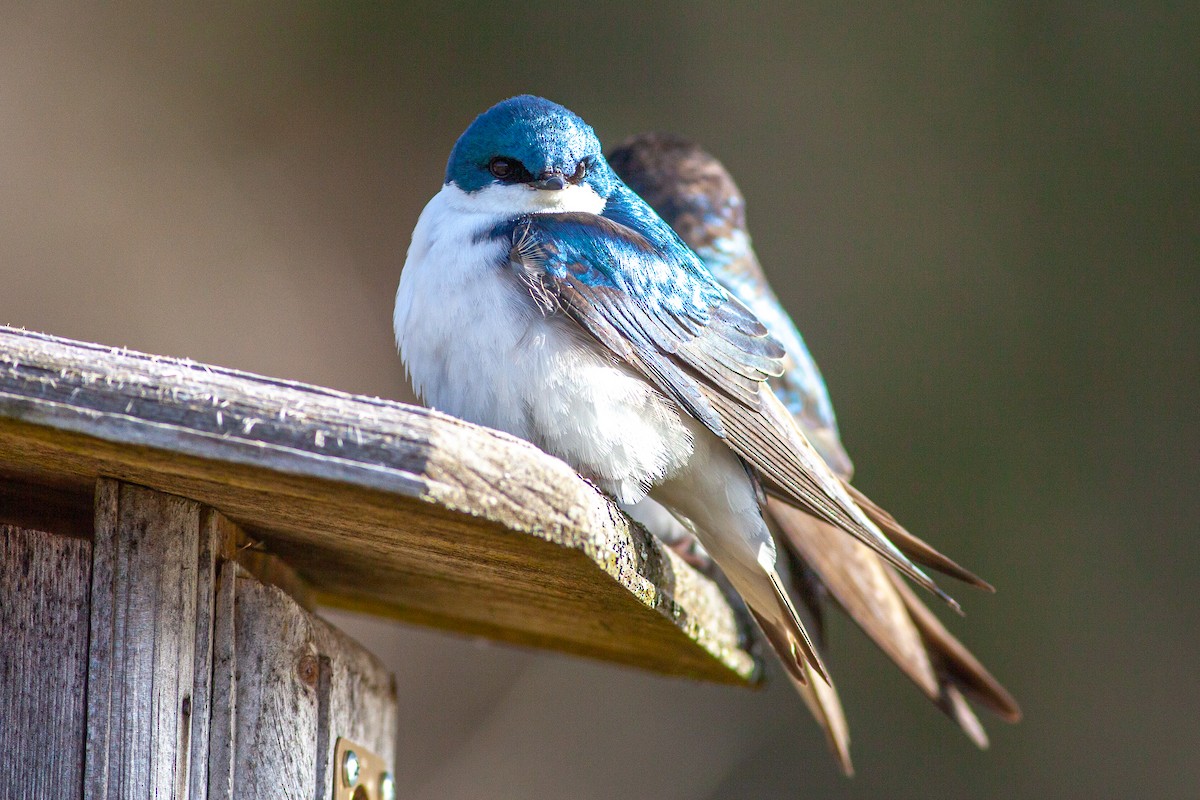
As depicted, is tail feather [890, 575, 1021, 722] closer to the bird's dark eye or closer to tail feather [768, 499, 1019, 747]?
tail feather [768, 499, 1019, 747]

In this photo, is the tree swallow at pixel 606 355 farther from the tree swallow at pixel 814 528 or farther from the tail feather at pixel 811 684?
the tree swallow at pixel 814 528

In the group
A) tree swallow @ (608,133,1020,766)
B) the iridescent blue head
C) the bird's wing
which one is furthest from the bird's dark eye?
tree swallow @ (608,133,1020,766)

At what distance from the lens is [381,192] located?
3934 mm

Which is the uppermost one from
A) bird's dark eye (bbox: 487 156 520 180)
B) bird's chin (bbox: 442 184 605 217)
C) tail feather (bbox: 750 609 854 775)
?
bird's dark eye (bbox: 487 156 520 180)

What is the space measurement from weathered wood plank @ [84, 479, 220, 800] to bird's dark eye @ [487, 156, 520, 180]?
0.70 meters

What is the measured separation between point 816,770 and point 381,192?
1943 mm

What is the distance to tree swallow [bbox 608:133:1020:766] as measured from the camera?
6.75 feet

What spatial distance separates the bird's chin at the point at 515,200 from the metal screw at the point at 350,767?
0.67 m

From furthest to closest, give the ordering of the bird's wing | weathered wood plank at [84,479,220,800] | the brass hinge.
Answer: the bird's wing < the brass hinge < weathered wood plank at [84,479,220,800]

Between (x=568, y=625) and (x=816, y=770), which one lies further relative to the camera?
(x=816, y=770)

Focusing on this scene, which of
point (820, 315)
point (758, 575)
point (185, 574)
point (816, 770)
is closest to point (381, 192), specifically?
point (820, 315)

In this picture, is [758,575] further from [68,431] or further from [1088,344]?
[1088,344]

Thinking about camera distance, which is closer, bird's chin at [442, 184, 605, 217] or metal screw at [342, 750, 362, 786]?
metal screw at [342, 750, 362, 786]

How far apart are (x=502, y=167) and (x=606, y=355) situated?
1.25 feet
